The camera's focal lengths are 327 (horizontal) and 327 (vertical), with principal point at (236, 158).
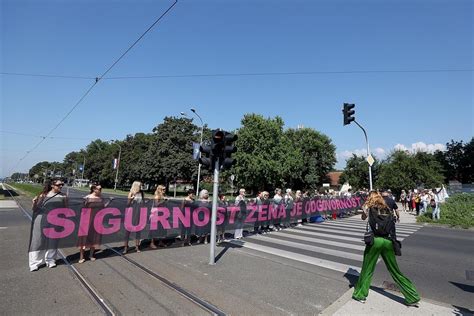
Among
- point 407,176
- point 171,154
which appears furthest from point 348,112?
point 171,154

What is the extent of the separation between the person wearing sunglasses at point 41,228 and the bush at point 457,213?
17843mm

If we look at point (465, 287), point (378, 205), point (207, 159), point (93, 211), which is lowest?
point (465, 287)

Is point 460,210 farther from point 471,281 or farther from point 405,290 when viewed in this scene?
point 405,290

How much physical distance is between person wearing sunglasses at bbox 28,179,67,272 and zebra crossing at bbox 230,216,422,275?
4.93m

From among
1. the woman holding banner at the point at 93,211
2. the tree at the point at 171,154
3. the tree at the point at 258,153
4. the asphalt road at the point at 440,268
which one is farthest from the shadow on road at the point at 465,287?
the tree at the point at 171,154

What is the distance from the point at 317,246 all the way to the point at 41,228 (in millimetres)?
7179

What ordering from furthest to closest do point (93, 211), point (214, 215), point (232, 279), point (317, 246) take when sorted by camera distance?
point (317, 246), point (93, 211), point (214, 215), point (232, 279)

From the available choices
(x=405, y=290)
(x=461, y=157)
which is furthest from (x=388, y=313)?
(x=461, y=157)

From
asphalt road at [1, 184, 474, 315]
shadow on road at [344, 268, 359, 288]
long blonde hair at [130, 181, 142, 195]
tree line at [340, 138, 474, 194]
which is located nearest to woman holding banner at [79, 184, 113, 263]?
asphalt road at [1, 184, 474, 315]

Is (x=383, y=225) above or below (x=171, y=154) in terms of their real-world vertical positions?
below

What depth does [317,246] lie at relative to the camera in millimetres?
Result: 9703

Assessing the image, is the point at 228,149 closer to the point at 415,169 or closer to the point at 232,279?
the point at 232,279

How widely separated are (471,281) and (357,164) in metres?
64.6

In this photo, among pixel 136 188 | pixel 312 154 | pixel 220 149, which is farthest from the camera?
pixel 312 154
